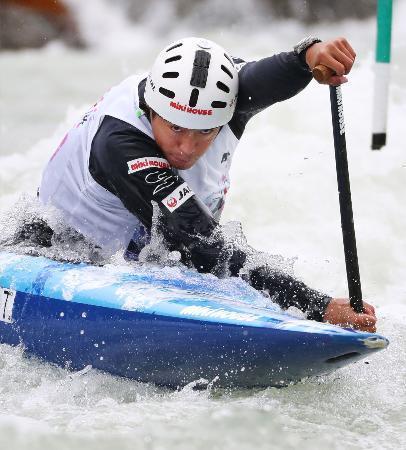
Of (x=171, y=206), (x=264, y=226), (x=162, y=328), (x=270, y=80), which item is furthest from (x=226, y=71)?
(x=264, y=226)

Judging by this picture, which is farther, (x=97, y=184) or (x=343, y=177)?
(x=97, y=184)

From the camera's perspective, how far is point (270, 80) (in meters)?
3.60

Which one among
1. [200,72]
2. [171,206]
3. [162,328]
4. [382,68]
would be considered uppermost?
[382,68]

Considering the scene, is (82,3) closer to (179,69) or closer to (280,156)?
(280,156)

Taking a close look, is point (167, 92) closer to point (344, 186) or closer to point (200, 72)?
point (200, 72)

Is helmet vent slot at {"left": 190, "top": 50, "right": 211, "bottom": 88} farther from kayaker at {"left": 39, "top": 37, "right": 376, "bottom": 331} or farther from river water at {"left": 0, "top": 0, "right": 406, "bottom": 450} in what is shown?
river water at {"left": 0, "top": 0, "right": 406, "bottom": 450}

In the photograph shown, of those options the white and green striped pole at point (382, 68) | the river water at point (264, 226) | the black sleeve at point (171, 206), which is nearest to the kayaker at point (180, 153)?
the black sleeve at point (171, 206)

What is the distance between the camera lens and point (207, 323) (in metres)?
3.12

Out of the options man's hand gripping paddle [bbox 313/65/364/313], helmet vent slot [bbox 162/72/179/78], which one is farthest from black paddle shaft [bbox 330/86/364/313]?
helmet vent slot [bbox 162/72/179/78]

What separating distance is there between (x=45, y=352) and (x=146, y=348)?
1.62ft

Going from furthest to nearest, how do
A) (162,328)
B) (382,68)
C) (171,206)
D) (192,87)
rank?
1. (382,68)
2. (192,87)
3. (171,206)
4. (162,328)

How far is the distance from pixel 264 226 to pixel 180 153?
2.58 metres

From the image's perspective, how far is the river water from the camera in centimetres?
295

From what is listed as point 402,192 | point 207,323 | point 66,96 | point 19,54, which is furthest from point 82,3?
point 207,323
